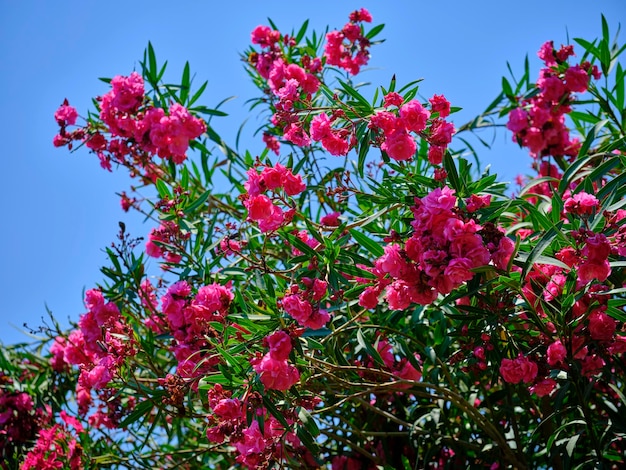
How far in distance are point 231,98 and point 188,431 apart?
160 centimetres

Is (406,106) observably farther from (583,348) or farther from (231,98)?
(231,98)

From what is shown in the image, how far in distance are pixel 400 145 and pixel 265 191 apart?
1.32ft

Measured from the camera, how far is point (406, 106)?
6.53 feet

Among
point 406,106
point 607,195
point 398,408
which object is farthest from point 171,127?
point 607,195

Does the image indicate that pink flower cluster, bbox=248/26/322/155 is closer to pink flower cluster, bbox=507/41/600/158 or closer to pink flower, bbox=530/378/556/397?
pink flower cluster, bbox=507/41/600/158

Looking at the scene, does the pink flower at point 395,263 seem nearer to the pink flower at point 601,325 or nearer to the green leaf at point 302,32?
the pink flower at point 601,325

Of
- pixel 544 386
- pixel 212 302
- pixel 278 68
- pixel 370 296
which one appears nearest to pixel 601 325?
pixel 544 386

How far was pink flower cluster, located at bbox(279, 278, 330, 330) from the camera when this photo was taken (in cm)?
192

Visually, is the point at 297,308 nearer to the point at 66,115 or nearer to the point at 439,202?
the point at 439,202

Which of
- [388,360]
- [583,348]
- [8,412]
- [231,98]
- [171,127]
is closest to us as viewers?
[583,348]

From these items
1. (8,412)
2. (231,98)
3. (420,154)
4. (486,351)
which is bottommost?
(486,351)

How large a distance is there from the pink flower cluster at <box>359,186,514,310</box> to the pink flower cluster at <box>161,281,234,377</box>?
1.99 feet

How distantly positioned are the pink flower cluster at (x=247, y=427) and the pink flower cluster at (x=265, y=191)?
473 millimetres

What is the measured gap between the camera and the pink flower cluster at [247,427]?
189cm
